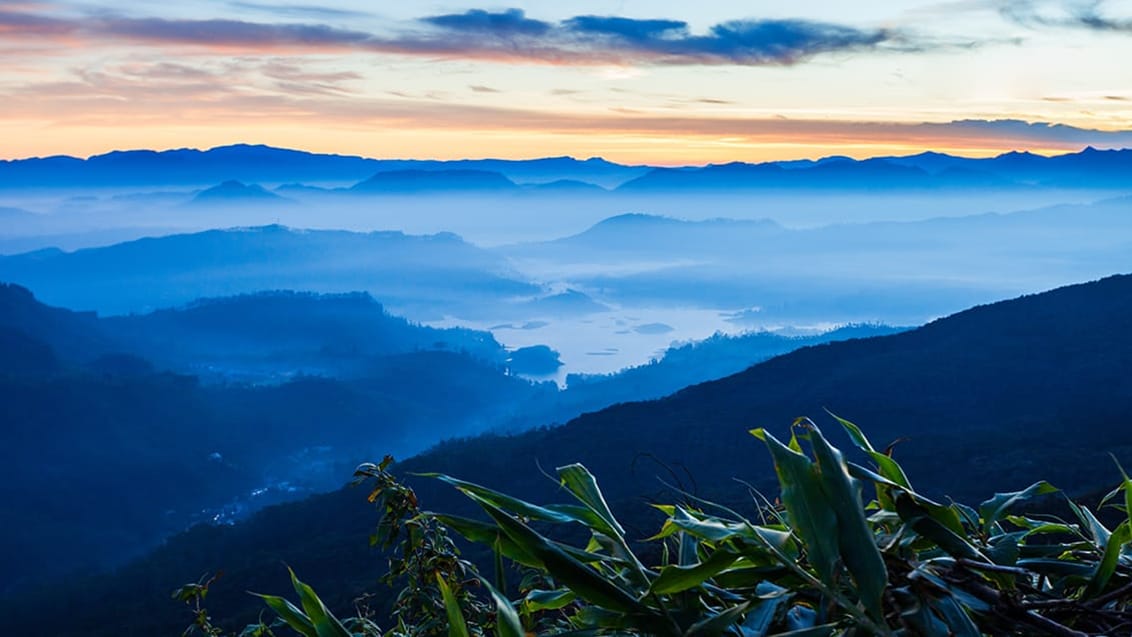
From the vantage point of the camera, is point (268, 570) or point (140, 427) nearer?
point (268, 570)

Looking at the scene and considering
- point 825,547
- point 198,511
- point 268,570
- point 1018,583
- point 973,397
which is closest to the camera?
point 825,547

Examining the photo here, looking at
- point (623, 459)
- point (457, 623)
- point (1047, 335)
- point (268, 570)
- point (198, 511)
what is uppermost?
point (457, 623)

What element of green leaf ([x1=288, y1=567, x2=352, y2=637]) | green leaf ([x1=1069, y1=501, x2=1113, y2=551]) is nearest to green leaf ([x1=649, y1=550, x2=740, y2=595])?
green leaf ([x1=288, y1=567, x2=352, y2=637])

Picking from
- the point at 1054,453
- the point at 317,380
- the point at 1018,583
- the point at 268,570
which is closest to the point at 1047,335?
the point at 1054,453

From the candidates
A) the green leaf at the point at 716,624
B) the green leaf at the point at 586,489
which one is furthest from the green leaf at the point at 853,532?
the green leaf at the point at 586,489

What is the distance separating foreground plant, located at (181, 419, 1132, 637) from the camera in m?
0.68

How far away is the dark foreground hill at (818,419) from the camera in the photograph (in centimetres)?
4506

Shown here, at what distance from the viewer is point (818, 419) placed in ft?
215

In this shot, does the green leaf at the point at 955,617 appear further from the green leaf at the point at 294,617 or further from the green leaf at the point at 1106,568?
the green leaf at the point at 294,617

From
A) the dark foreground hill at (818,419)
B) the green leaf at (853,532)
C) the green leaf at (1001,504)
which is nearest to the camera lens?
the green leaf at (853,532)

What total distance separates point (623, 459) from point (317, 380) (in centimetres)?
9614

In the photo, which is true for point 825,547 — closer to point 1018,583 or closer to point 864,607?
point 864,607

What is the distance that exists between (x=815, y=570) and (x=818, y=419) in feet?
221

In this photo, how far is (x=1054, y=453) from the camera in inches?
1625
